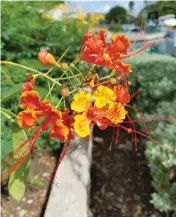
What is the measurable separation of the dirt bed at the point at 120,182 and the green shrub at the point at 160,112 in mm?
213

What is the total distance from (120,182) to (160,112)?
773mm

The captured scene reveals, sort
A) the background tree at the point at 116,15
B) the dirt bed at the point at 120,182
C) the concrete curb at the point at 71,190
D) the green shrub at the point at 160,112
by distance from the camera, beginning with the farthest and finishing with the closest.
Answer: the background tree at the point at 116,15 < the dirt bed at the point at 120,182 < the green shrub at the point at 160,112 < the concrete curb at the point at 71,190

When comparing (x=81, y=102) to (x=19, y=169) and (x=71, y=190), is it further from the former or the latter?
(x=71, y=190)

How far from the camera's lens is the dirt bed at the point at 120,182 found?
110 inches

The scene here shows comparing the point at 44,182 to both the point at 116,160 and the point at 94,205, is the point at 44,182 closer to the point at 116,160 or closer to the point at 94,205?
the point at 94,205

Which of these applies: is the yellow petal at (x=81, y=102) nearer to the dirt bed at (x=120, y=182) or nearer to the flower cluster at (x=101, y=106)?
the flower cluster at (x=101, y=106)

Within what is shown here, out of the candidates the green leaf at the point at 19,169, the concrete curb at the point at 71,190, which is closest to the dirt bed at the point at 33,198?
the concrete curb at the point at 71,190

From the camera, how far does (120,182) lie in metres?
3.19

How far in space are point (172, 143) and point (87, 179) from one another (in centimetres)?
63

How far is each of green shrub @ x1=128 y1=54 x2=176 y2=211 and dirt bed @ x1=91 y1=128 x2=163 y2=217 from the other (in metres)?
0.21

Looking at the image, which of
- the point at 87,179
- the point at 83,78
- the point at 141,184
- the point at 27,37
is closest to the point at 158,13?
the point at 27,37

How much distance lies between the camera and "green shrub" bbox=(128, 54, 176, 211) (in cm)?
229

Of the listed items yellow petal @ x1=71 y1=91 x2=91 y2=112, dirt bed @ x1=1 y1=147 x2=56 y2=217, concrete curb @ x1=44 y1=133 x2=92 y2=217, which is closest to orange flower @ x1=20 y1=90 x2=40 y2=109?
yellow petal @ x1=71 y1=91 x2=91 y2=112

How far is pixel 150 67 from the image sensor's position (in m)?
3.72
